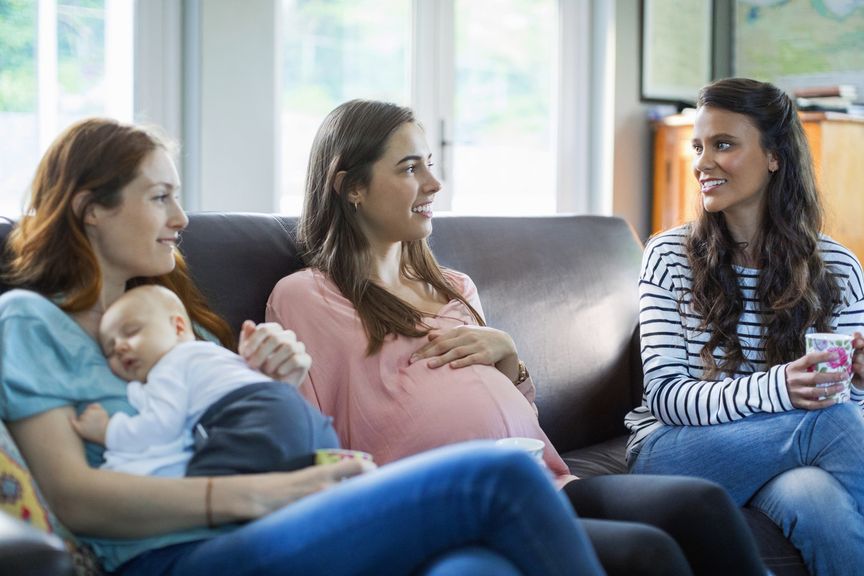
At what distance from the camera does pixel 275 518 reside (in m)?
1.26

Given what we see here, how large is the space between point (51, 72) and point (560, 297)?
1.66 meters

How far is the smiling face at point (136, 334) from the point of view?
4.79 feet

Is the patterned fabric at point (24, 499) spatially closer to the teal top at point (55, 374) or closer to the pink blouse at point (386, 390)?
the teal top at point (55, 374)

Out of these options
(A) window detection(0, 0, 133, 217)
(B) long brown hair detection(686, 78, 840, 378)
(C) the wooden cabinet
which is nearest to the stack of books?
(C) the wooden cabinet

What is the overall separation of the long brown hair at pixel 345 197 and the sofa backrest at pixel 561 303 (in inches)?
2.9

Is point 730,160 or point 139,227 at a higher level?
point 730,160

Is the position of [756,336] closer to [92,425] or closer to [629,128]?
[92,425]

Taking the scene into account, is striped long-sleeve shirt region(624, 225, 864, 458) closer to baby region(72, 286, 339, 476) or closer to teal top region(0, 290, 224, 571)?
baby region(72, 286, 339, 476)

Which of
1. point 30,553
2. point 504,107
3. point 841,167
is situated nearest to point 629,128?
point 504,107

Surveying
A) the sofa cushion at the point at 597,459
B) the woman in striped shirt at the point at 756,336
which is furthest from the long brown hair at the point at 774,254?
the sofa cushion at the point at 597,459

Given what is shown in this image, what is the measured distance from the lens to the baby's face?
4.78 ft

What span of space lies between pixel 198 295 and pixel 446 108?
244 centimetres

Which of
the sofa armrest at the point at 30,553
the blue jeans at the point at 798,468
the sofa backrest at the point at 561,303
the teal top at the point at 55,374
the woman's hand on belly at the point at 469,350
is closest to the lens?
the sofa armrest at the point at 30,553

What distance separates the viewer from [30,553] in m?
1.01
